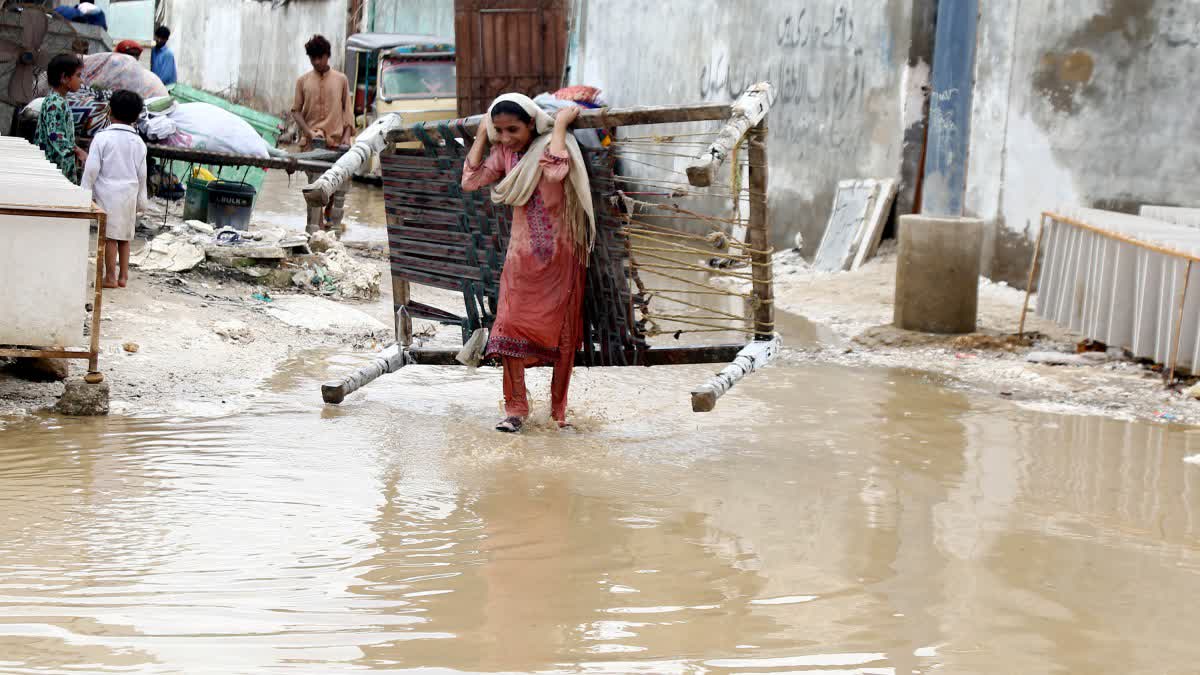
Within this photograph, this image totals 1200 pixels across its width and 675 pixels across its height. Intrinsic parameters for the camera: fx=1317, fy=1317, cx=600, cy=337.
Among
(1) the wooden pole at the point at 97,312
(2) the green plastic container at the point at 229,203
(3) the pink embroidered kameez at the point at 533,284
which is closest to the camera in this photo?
(1) the wooden pole at the point at 97,312

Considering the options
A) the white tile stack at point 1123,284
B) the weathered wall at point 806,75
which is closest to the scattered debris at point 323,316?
the white tile stack at point 1123,284

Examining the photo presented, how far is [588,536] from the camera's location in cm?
396

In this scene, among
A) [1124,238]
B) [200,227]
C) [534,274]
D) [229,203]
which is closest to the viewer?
[534,274]

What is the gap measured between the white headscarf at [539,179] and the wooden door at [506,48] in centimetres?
1001

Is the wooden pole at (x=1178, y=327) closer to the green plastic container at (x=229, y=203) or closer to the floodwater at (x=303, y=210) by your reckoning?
the floodwater at (x=303, y=210)

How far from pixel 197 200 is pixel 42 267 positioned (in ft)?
17.1

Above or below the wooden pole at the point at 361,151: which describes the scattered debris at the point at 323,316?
below

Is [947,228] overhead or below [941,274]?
overhead

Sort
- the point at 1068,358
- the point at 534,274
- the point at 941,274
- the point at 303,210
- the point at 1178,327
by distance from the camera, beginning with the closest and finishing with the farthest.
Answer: the point at 534,274 → the point at 1178,327 → the point at 1068,358 → the point at 941,274 → the point at 303,210

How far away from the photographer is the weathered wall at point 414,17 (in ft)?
65.7

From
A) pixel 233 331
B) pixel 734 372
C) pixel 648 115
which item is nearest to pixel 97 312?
pixel 233 331

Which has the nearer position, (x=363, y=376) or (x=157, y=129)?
(x=363, y=376)

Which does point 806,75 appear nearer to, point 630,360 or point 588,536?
point 630,360

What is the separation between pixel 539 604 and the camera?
132 inches
